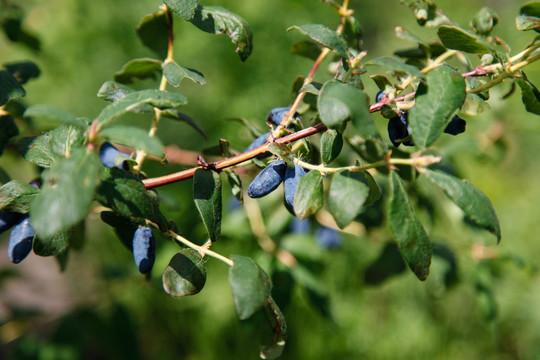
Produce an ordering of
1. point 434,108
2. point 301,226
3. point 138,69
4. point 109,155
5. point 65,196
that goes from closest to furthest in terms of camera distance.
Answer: point 65,196 < point 434,108 < point 109,155 < point 138,69 < point 301,226

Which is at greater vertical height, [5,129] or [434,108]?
[434,108]

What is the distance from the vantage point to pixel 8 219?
1.56ft

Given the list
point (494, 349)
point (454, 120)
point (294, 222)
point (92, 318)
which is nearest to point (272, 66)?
point (294, 222)

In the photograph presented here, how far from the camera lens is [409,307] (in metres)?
1.79

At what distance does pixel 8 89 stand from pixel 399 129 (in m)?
0.46

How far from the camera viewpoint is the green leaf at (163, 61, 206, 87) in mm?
522

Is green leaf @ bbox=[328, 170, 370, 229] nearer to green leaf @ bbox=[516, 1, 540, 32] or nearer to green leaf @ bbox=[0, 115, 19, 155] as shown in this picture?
green leaf @ bbox=[516, 1, 540, 32]

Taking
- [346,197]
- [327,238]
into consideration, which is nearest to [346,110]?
[346,197]

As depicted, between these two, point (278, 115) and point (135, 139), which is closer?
point (135, 139)

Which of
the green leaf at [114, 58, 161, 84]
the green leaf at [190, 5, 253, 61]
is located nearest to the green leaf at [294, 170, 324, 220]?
the green leaf at [190, 5, 253, 61]

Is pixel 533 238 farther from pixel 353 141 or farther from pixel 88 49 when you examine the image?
pixel 88 49

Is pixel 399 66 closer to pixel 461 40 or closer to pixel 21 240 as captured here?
pixel 461 40

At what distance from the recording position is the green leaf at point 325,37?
447 mm

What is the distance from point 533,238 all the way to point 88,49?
78.9 inches
